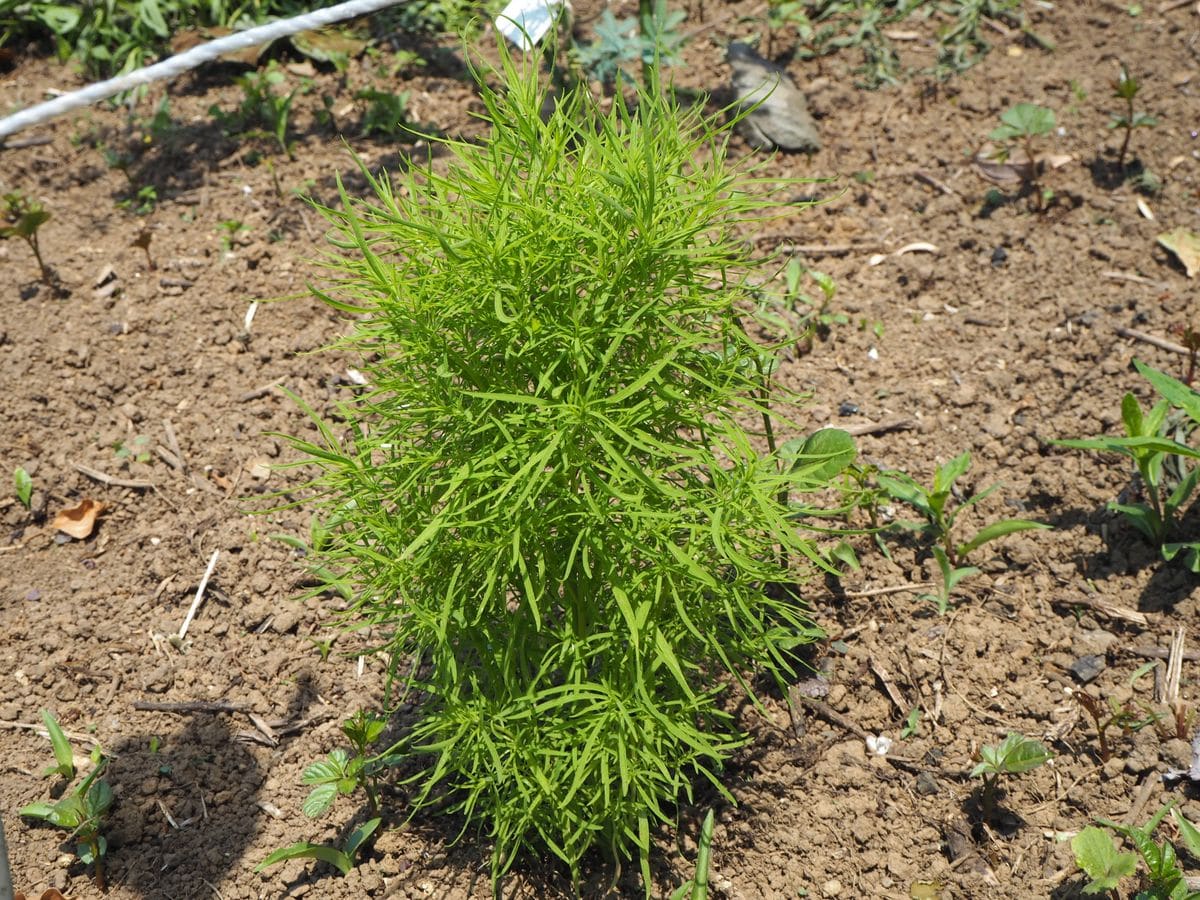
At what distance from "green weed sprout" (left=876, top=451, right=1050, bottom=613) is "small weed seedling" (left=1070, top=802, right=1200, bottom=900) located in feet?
2.45

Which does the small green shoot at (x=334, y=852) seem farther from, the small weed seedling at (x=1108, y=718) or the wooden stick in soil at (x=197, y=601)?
the small weed seedling at (x=1108, y=718)

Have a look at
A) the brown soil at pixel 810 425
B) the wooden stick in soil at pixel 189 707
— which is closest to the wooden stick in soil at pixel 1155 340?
the brown soil at pixel 810 425

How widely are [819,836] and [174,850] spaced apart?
1.42m

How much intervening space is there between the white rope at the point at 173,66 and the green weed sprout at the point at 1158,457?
2.04 metres

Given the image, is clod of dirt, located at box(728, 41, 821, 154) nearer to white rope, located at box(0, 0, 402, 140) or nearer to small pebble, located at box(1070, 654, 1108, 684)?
white rope, located at box(0, 0, 402, 140)

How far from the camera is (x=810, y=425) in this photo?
3285mm

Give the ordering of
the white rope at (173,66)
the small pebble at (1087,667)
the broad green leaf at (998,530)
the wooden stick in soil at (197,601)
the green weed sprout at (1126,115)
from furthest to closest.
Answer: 1. the green weed sprout at (1126,115)
2. the wooden stick in soil at (197,601)
3. the broad green leaf at (998,530)
4. the small pebble at (1087,667)
5. the white rope at (173,66)

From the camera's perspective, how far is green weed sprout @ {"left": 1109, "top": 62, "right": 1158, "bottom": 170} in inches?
150

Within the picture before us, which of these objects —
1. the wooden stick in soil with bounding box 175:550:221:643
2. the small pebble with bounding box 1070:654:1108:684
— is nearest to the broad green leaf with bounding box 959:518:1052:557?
the small pebble with bounding box 1070:654:1108:684

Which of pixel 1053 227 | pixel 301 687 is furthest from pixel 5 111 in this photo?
pixel 1053 227

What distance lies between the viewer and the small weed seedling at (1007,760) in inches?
92.6

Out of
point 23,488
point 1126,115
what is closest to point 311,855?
point 23,488

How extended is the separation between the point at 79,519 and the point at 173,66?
4.55 feet

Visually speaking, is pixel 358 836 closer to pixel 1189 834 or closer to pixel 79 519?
pixel 79 519
